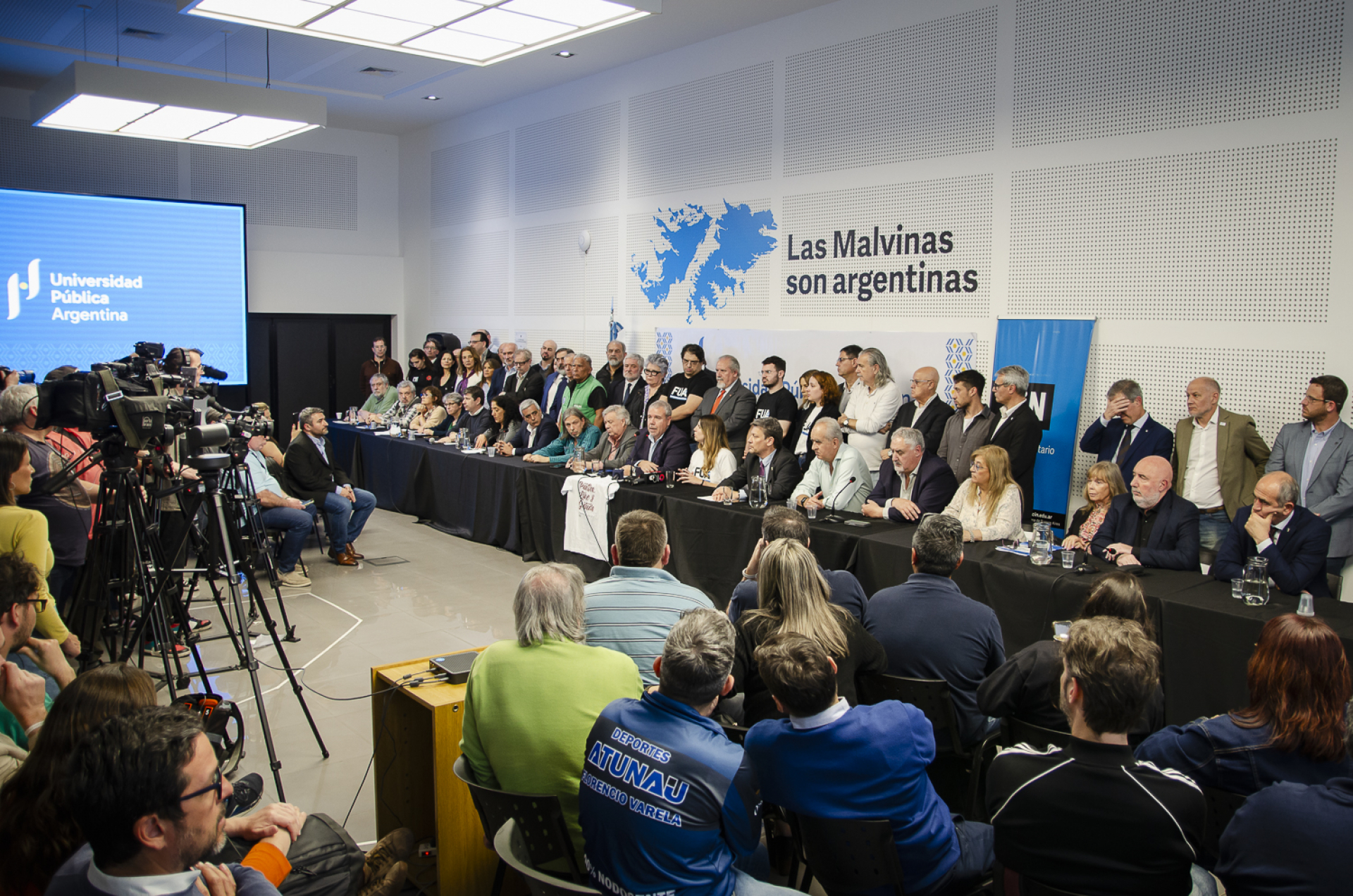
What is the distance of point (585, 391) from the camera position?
8.73 metres

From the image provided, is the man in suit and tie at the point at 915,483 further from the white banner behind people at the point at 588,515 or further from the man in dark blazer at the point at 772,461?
the white banner behind people at the point at 588,515

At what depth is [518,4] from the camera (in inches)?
182

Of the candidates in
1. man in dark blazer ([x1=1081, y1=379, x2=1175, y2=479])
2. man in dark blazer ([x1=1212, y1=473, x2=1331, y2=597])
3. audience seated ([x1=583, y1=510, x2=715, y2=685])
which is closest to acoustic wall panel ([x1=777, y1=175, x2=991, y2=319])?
man in dark blazer ([x1=1081, y1=379, x2=1175, y2=479])

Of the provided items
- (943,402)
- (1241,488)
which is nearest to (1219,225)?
(1241,488)

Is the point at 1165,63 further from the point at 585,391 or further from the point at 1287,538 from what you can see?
the point at 585,391

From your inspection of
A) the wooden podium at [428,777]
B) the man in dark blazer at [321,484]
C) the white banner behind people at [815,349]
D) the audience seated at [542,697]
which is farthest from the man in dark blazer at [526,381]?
the audience seated at [542,697]

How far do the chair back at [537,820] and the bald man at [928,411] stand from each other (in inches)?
177

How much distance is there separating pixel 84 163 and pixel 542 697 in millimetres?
11145

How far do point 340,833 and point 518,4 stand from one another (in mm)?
3924

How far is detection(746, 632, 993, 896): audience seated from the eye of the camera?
1953mm

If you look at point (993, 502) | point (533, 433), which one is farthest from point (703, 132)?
point (993, 502)

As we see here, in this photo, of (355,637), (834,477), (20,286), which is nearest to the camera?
(355,637)

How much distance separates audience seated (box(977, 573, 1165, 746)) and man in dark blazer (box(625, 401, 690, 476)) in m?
4.15

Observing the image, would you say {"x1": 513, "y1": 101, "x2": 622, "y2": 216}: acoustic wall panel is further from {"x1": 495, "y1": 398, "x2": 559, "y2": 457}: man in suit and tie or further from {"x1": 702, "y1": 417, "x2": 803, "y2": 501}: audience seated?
{"x1": 702, "y1": 417, "x2": 803, "y2": 501}: audience seated
